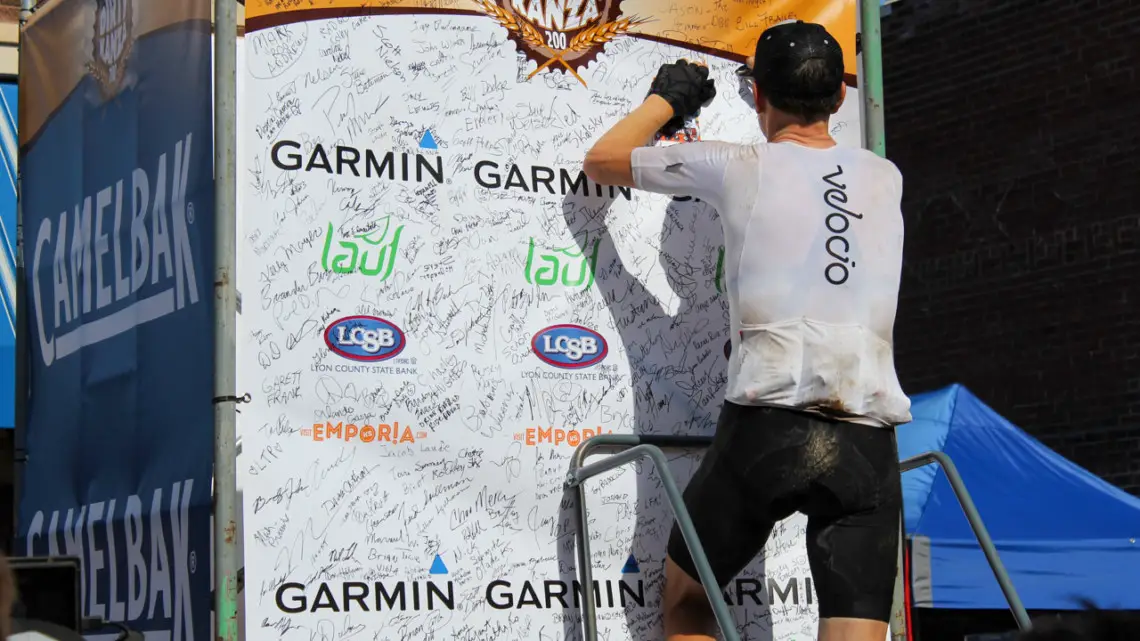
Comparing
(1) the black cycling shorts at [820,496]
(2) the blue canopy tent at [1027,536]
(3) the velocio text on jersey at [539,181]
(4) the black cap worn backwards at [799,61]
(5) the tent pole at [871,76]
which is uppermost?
(5) the tent pole at [871,76]

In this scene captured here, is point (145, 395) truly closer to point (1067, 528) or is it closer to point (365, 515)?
point (365, 515)

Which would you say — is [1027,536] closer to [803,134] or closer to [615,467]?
[615,467]

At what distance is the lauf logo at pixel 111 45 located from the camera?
15.4ft

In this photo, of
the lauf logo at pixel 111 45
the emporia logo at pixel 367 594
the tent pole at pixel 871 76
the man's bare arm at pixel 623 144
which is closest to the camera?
the emporia logo at pixel 367 594

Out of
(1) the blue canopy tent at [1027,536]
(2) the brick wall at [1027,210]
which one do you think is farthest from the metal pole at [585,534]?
(2) the brick wall at [1027,210]

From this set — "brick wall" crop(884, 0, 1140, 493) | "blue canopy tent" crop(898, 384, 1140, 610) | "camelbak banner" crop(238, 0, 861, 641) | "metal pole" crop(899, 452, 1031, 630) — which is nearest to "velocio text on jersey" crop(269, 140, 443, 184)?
"camelbak banner" crop(238, 0, 861, 641)

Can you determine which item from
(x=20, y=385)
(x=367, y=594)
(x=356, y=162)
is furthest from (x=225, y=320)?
(x=20, y=385)

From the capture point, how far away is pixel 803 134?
401 centimetres

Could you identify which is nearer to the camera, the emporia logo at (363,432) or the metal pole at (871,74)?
the emporia logo at (363,432)

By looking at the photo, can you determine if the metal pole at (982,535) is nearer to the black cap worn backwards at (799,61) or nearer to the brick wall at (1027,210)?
the black cap worn backwards at (799,61)

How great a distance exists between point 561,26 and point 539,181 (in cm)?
52

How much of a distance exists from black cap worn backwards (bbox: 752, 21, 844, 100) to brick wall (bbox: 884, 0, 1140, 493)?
8.99m

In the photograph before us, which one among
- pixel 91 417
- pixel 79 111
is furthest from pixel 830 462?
pixel 79 111

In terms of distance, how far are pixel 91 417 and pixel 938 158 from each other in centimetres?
1065
